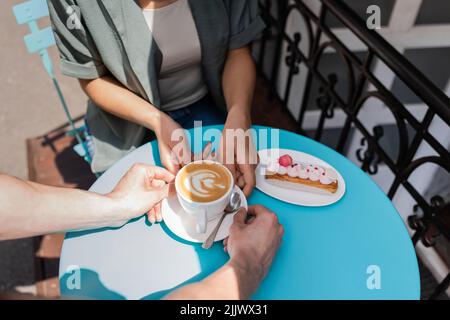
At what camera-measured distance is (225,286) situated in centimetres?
84

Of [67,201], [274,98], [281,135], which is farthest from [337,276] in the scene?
[274,98]

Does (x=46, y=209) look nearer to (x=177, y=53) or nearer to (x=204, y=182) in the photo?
(x=204, y=182)

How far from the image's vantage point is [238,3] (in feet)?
4.62

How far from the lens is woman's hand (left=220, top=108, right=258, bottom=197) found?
1101mm

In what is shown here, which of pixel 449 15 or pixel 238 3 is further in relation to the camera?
pixel 449 15

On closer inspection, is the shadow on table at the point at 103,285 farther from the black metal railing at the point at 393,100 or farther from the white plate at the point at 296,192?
the black metal railing at the point at 393,100

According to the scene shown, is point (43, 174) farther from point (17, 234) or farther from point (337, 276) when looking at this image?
point (337, 276)

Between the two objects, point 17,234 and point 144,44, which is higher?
point 144,44

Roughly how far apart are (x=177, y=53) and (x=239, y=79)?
0.26 m

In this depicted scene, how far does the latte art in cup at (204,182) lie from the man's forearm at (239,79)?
385mm

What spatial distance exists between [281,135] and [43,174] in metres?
1.57

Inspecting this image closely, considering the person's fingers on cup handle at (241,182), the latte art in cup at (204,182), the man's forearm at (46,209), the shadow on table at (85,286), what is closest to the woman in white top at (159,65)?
the person's fingers on cup handle at (241,182)

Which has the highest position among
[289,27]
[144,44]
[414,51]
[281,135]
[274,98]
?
[144,44]

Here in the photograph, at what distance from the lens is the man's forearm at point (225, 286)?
81 cm
